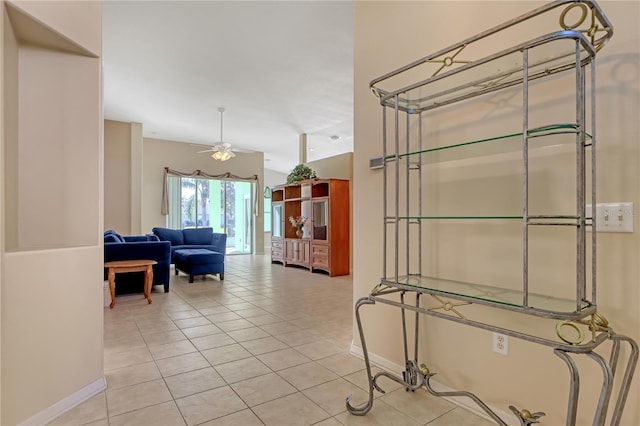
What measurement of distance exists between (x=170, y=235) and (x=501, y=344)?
6.95 metres

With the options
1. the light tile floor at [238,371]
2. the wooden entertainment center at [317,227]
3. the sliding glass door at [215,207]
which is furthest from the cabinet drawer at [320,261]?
the sliding glass door at [215,207]

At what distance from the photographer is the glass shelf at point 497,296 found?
118cm

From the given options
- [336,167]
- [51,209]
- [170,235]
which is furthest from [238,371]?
[170,235]

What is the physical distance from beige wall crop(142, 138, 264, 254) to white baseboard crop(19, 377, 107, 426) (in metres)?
7.03

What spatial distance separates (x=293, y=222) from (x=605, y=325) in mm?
6366

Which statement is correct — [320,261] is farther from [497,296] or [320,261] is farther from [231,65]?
[497,296]

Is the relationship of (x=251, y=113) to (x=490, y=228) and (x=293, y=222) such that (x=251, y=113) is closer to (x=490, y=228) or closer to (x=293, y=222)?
(x=293, y=222)

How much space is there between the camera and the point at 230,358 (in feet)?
8.29

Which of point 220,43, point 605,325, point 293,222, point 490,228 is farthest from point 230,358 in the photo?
point 293,222

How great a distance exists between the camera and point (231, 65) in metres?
4.54

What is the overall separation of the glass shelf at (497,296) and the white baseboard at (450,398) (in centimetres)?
63

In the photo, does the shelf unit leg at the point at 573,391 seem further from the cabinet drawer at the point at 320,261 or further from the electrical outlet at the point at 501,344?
the cabinet drawer at the point at 320,261

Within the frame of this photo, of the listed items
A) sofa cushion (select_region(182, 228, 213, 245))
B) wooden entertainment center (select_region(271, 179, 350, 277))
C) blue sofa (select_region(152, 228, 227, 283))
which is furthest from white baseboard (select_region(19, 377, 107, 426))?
sofa cushion (select_region(182, 228, 213, 245))

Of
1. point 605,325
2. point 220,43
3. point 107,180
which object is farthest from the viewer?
point 107,180
